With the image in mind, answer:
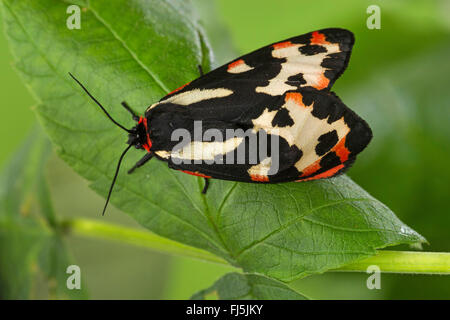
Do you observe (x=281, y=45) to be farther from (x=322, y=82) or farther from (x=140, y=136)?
(x=140, y=136)

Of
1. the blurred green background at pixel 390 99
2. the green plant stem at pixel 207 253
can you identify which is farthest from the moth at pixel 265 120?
the blurred green background at pixel 390 99

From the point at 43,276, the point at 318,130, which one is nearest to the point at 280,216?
the point at 318,130

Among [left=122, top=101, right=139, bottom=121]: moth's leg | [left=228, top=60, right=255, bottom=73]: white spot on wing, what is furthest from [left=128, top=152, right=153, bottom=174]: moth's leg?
[left=228, top=60, right=255, bottom=73]: white spot on wing

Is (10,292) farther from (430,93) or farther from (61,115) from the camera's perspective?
(430,93)

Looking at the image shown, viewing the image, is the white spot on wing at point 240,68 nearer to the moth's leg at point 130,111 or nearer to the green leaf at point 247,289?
the moth's leg at point 130,111

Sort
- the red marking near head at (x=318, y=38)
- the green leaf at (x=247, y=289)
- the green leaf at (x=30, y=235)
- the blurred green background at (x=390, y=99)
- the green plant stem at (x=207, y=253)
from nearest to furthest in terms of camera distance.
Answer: the green plant stem at (x=207, y=253), the green leaf at (x=247, y=289), the red marking near head at (x=318, y=38), the green leaf at (x=30, y=235), the blurred green background at (x=390, y=99)

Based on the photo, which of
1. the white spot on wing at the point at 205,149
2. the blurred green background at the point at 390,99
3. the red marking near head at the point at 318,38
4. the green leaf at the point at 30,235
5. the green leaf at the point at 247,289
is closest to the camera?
the green leaf at the point at 247,289
